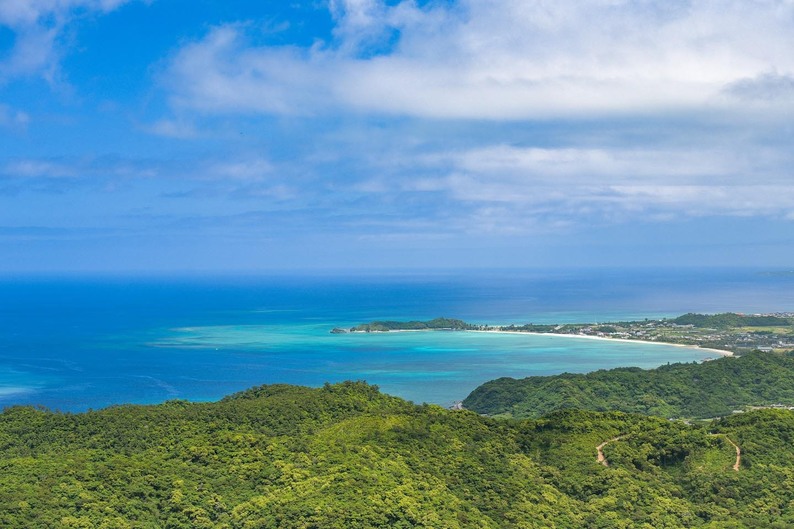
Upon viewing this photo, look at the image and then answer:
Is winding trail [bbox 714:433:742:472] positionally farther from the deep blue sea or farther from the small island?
the small island

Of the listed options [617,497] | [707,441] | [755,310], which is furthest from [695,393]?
[755,310]

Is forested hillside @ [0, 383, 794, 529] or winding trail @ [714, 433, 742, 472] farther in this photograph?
winding trail @ [714, 433, 742, 472]

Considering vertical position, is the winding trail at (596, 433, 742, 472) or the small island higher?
the small island

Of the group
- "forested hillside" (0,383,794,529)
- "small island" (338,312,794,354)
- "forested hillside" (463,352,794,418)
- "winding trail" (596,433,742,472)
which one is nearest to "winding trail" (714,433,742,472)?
"winding trail" (596,433,742,472)

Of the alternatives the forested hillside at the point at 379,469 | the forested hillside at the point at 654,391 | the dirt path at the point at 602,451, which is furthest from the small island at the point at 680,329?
the forested hillside at the point at 379,469

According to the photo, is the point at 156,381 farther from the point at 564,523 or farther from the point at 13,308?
the point at 13,308

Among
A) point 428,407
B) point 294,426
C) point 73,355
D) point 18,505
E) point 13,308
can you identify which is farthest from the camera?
point 13,308

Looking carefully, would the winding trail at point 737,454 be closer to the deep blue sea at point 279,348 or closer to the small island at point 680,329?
the deep blue sea at point 279,348

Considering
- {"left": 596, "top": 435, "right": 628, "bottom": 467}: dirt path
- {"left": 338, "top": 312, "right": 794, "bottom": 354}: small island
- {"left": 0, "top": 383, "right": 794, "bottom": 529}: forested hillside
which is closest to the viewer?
{"left": 0, "top": 383, "right": 794, "bottom": 529}: forested hillside
